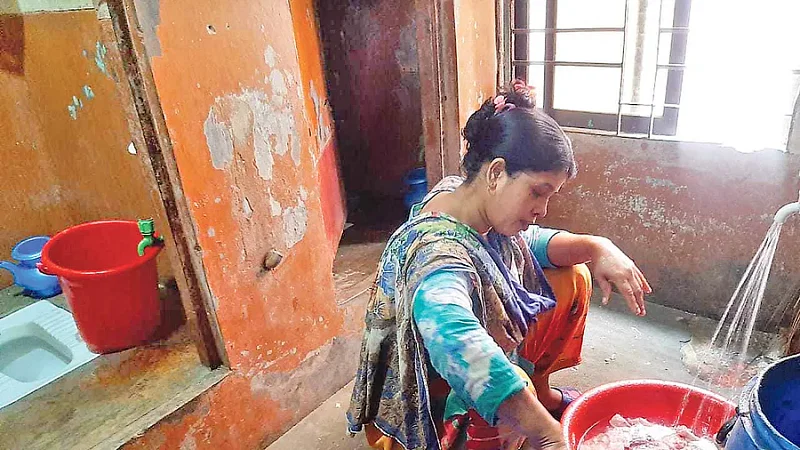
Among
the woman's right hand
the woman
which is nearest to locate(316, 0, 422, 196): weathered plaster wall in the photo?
the woman

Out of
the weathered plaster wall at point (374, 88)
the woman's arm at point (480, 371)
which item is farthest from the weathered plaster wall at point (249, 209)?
the weathered plaster wall at point (374, 88)

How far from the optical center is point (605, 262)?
4.35 ft

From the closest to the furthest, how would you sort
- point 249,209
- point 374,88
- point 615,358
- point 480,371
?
point 480,371, point 249,209, point 615,358, point 374,88

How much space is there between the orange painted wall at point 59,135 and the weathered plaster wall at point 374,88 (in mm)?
1077

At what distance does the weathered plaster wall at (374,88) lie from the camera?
2518 mm

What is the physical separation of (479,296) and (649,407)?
0.53 m

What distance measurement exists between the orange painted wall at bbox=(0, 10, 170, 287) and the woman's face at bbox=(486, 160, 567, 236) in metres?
1.02

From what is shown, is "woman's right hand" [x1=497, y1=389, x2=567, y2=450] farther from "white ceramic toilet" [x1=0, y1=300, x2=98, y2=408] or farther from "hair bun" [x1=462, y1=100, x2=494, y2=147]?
"white ceramic toilet" [x1=0, y1=300, x2=98, y2=408]

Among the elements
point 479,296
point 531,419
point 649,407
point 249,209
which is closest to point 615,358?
point 649,407

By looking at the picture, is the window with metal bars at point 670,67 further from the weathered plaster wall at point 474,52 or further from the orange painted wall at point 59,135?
the orange painted wall at point 59,135

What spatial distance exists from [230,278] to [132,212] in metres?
0.78

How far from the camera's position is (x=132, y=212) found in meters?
1.94

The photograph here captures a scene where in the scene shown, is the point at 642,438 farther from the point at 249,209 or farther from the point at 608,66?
the point at 608,66

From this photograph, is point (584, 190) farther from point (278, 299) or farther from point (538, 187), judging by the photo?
point (278, 299)
